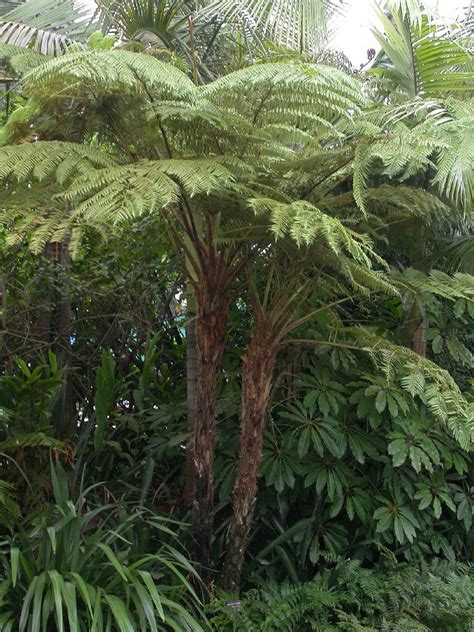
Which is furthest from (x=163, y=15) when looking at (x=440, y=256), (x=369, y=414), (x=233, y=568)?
(x=233, y=568)

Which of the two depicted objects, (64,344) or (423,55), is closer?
(423,55)

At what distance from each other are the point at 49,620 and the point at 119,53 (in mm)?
2268

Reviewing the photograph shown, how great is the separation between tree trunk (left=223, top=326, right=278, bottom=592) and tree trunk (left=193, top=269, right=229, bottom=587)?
0.47 ft

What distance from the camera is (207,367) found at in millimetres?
3078

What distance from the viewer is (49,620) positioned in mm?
2725

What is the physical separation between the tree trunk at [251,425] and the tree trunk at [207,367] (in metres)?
0.14

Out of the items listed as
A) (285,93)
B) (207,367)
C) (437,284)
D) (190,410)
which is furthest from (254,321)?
(285,93)

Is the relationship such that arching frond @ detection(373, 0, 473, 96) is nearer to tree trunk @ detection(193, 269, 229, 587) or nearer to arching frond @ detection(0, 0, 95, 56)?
tree trunk @ detection(193, 269, 229, 587)

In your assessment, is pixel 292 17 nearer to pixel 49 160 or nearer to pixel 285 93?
pixel 285 93

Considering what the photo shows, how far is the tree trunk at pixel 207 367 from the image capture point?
3059 millimetres

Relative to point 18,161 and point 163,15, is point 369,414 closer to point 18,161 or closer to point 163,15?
point 18,161

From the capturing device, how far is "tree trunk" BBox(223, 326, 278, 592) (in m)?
3.04

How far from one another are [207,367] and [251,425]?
336mm

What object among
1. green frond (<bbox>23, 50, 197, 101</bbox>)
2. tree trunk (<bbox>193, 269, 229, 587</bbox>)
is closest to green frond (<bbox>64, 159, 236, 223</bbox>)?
green frond (<bbox>23, 50, 197, 101</bbox>)
